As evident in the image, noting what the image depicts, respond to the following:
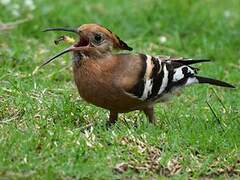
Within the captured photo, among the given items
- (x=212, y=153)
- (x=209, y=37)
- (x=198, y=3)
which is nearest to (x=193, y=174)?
(x=212, y=153)

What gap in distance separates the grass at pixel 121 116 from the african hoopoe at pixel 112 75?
0.65 ft

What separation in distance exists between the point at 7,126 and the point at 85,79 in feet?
2.09

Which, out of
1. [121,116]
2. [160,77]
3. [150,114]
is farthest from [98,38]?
[121,116]

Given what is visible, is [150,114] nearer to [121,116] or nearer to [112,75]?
[121,116]

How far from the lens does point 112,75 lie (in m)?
5.80

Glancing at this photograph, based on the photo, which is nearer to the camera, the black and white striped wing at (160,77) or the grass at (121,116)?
the grass at (121,116)

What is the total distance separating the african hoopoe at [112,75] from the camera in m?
5.75

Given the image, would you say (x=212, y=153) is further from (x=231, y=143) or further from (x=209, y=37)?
(x=209, y=37)

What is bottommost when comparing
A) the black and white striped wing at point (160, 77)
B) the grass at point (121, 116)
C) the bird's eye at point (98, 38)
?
the grass at point (121, 116)

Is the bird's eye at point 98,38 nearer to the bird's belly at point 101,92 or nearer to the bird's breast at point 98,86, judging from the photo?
the bird's breast at point 98,86

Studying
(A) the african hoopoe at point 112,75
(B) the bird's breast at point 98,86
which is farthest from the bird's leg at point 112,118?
(B) the bird's breast at point 98,86

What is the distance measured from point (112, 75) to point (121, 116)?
80cm

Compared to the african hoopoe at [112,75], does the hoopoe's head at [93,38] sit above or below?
above

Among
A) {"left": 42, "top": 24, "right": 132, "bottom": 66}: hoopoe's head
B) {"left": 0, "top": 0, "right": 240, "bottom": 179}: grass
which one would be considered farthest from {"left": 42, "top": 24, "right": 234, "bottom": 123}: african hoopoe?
{"left": 0, "top": 0, "right": 240, "bottom": 179}: grass
